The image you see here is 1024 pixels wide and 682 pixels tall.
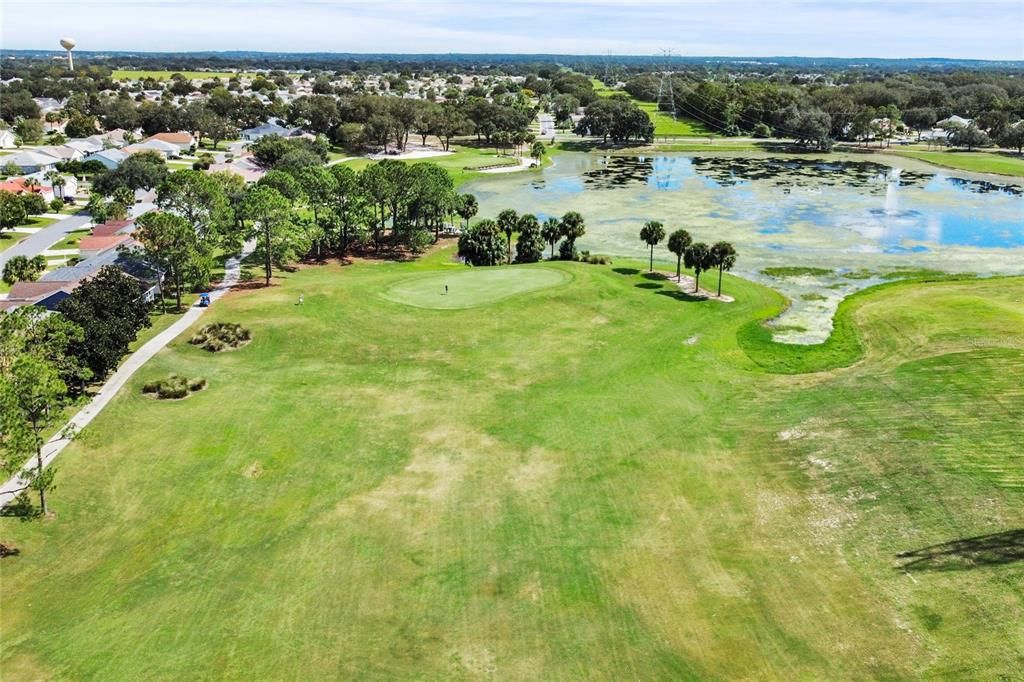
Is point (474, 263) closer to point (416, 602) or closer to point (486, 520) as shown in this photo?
point (486, 520)

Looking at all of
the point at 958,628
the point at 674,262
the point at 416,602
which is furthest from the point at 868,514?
the point at 674,262

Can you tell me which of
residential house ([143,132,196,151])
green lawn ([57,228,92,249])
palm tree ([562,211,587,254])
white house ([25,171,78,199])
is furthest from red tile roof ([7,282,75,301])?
residential house ([143,132,196,151])

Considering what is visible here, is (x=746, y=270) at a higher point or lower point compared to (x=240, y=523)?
higher

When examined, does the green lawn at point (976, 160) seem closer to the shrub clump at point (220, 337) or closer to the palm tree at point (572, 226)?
the palm tree at point (572, 226)

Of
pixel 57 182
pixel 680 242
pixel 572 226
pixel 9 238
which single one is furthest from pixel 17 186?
pixel 680 242

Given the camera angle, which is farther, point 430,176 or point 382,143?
point 382,143
